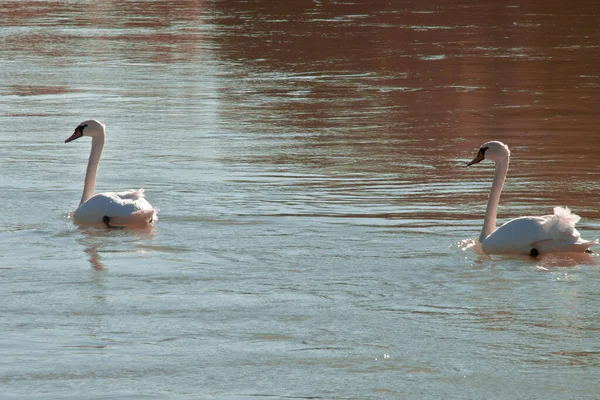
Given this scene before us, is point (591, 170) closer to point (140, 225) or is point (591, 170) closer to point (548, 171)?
point (548, 171)

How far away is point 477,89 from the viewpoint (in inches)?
814

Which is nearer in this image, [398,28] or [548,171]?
[548,171]

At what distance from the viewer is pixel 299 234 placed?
35.0 feet

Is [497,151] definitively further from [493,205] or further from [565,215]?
[565,215]

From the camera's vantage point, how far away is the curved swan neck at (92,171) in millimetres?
11710

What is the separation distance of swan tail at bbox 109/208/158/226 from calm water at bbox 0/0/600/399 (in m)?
0.10

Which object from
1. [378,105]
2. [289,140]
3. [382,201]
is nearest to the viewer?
[382,201]

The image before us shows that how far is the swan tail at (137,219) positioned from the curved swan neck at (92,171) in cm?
68

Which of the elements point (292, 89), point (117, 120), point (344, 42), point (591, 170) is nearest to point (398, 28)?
point (344, 42)

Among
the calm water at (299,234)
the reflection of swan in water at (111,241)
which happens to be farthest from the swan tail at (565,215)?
the reflection of swan in water at (111,241)

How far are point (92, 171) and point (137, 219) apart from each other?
1160 mm

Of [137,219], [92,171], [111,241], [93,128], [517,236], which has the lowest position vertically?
[111,241]

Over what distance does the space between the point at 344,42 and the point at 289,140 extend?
13.2m

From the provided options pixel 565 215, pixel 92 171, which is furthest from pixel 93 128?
pixel 565 215
